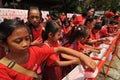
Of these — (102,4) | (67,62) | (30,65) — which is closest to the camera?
(30,65)

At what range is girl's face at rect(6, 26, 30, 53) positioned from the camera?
2.14 m

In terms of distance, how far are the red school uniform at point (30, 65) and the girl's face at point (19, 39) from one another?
0.18 meters

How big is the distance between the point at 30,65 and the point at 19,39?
29cm

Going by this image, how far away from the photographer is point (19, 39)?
7.00ft

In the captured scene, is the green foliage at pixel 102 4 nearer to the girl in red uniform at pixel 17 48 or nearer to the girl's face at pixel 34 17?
the girl's face at pixel 34 17

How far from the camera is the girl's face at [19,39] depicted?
2.14 metres

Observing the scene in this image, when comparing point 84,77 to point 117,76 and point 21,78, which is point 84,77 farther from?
point 117,76

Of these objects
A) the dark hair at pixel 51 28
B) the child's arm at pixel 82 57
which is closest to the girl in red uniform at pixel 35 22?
the dark hair at pixel 51 28

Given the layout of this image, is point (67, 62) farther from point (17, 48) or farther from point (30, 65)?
point (17, 48)

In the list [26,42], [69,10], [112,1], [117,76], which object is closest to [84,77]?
[26,42]

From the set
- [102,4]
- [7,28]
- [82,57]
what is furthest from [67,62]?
[102,4]

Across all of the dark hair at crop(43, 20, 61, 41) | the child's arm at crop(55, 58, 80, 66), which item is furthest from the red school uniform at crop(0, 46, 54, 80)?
the dark hair at crop(43, 20, 61, 41)

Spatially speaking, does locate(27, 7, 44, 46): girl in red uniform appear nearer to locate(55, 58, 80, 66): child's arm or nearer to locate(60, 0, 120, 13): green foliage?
locate(55, 58, 80, 66): child's arm

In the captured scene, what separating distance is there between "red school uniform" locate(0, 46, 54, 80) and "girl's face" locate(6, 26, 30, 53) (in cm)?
18
